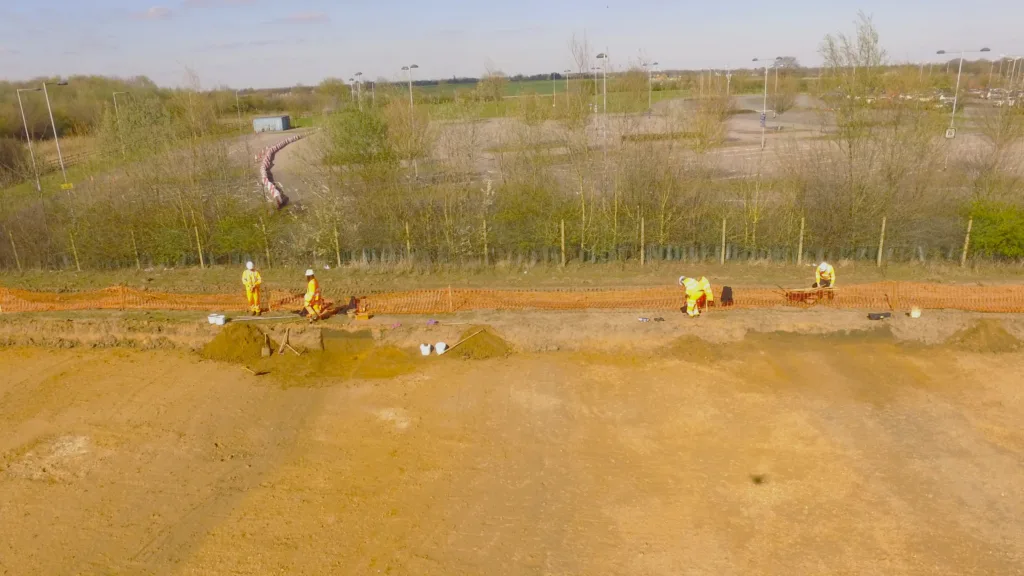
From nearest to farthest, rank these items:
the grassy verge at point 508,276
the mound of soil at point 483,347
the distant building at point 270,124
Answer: the mound of soil at point 483,347
the grassy verge at point 508,276
the distant building at point 270,124

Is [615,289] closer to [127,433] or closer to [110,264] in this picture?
[127,433]

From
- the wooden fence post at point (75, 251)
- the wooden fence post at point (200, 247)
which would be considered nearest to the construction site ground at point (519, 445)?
the wooden fence post at point (200, 247)

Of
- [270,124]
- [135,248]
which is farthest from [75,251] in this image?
[270,124]

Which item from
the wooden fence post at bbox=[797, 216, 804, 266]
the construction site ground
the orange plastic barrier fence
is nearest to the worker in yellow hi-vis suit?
the orange plastic barrier fence

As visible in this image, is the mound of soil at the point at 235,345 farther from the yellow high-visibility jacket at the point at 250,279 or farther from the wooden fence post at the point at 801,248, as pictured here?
the wooden fence post at the point at 801,248

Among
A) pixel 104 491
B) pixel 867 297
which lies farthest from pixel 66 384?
pixel 867 297
